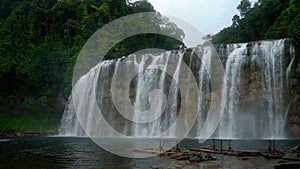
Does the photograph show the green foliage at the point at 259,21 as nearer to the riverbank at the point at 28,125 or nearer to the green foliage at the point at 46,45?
the green foliage at the point at 46,45

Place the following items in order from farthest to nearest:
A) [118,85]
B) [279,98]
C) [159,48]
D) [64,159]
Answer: [159,48], [118,85], [279,98], [64,159]

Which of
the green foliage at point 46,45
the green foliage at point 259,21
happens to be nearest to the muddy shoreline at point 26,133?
the green foliage at point 46,45

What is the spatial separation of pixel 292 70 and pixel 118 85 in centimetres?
1561

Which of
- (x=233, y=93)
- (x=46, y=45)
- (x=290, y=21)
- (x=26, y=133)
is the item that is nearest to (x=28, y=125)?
(x=26, y=133)

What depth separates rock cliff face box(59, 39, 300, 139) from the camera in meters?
22.6

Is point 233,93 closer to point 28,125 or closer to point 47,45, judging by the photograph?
point 28,125

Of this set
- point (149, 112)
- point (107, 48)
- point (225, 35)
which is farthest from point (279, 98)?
point (225, 35)

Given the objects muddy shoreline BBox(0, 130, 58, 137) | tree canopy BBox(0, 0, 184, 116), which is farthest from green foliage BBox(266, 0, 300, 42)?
muddy shoreline BBox(0, 130, 58, 137)

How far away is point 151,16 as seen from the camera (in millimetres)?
54375

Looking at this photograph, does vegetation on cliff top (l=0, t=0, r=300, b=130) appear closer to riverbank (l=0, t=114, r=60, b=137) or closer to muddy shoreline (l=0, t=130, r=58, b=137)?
riverbank (l=0, t=114, r=60, b=137)

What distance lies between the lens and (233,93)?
81.6ft

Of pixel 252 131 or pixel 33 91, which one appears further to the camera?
pixel 33 91

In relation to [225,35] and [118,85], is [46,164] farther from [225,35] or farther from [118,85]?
[225,35]

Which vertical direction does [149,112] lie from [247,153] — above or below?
above
